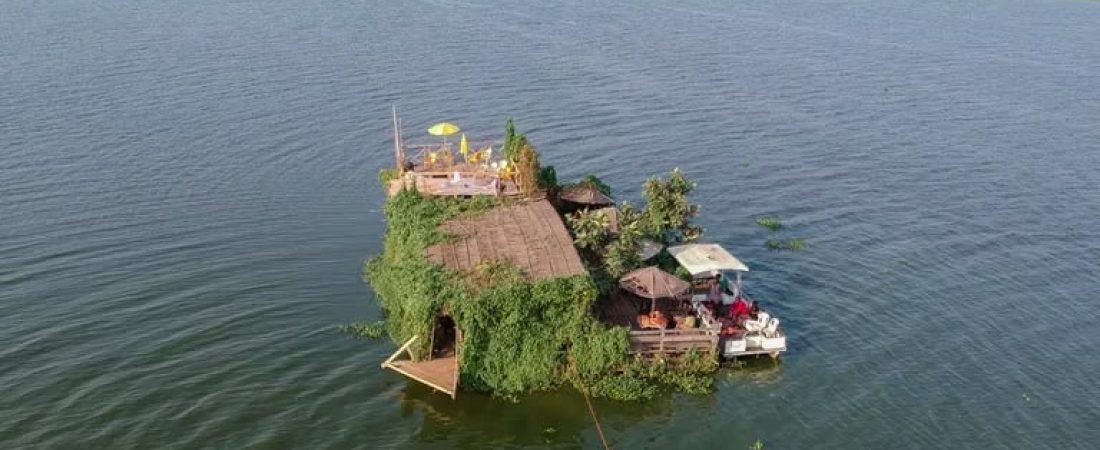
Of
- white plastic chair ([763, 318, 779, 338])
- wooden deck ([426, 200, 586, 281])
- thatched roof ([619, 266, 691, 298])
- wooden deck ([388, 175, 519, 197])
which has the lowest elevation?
white plastic chair ([763, 318, 779, 338])

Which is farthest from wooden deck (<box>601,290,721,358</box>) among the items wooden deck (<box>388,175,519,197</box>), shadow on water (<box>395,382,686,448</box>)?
wooden deck (<box>388,175,519,197</box>)

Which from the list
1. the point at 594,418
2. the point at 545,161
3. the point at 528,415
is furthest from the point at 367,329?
the point at 545,161

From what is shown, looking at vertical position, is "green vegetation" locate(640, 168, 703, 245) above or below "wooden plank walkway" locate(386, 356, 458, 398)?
above

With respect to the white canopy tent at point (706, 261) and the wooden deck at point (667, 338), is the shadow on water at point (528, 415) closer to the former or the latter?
the wooden deck at point (667, 338)

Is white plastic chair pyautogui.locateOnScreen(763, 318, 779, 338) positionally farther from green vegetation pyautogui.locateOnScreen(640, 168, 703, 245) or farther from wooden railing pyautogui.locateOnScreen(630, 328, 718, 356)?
green vegetation pyautogui.locateOnScreen(640, 168, 703, 245)

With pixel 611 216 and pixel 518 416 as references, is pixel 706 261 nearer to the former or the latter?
pixel 611 216

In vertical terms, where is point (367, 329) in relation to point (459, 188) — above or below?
below
